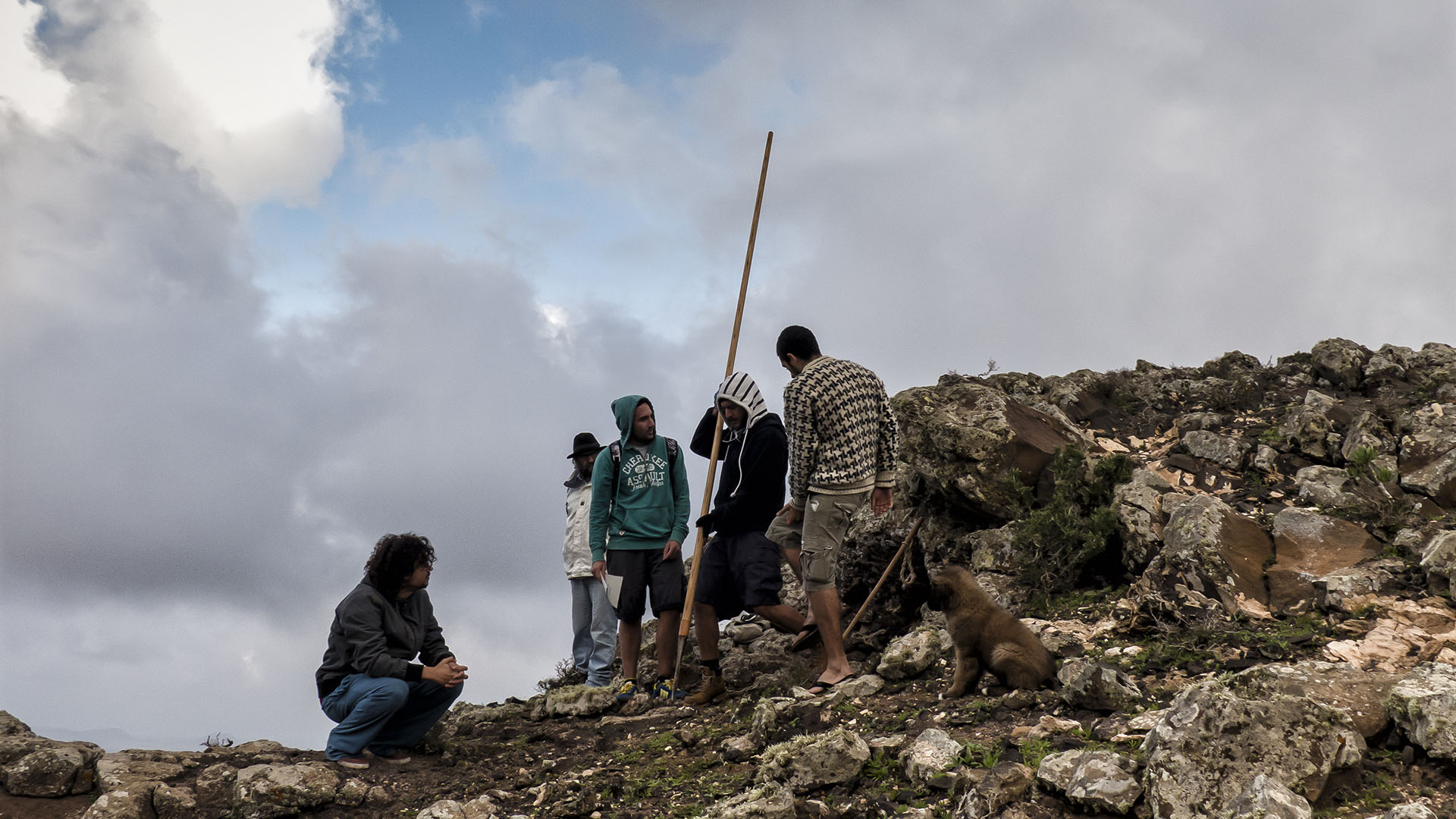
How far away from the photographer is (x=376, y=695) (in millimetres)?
6516

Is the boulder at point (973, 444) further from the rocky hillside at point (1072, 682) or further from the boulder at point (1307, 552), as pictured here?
the boulder at point (1307, 552)

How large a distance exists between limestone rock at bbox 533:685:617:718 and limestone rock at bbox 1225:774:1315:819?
5.20 meters

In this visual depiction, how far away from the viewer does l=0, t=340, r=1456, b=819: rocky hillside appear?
4.30 metres

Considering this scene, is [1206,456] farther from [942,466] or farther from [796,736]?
[796,736]

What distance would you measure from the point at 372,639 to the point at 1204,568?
244 inches

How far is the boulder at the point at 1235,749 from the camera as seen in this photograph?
405 cm

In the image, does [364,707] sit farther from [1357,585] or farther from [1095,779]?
[1357,585]

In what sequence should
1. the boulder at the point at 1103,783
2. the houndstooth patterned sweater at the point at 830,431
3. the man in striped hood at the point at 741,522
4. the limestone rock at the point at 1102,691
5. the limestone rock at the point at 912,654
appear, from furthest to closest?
1. the man in striped hood at the point at 741,522
2. the houndstooth patterned sweater at the point at 830,431
3. the limestone rock at the point at 912,654
4. the limestone rock at the point at 1102,691
5. the boulder at the point at 1103,783

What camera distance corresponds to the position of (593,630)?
29.1 ft

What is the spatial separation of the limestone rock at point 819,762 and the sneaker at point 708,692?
2.16 m

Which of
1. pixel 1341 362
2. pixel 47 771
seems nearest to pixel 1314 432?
pixel 1341 362

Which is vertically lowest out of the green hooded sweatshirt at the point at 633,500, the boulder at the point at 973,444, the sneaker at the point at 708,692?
the sneaker at the point at 708,692

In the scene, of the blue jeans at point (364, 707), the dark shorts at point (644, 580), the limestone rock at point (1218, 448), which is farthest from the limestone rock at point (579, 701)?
the limestone rock at point (1218, 448)

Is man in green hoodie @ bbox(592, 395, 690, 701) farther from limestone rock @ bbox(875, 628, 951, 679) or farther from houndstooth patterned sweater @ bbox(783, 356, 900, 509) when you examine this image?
limestone rock @ bbox(875, 628, 951, 679)
